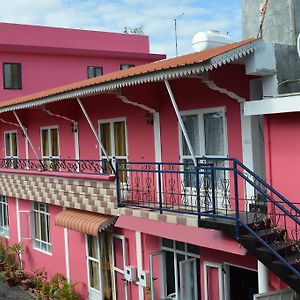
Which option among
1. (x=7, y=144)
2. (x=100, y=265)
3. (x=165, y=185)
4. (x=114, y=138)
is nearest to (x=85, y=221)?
(x=100, y=265)

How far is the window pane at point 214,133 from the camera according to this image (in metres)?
9.80

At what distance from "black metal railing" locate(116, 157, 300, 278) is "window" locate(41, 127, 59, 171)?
3707 millimetres

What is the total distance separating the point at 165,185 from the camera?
11.2m

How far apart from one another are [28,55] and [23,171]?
1104 cm

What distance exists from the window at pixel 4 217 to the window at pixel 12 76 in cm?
663

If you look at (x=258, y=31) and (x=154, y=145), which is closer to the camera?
(x=258, y=31)

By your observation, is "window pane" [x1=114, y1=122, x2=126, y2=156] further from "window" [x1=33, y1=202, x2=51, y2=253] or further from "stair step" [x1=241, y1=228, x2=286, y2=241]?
"stair step" [x1=241, y1=228, x2=286, y2=241]

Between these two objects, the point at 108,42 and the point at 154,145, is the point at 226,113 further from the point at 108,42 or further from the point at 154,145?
the point at 108,42

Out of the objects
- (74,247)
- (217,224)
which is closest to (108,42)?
(74,247)

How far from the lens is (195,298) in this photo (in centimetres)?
1091

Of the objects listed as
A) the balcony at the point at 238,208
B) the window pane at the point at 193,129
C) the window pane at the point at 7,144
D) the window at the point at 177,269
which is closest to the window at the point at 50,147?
the window pane at the point at 7,144

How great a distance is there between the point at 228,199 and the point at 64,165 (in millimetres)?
6814

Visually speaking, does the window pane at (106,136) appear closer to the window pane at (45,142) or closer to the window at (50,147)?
the window at (50,147)

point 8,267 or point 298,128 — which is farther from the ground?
point 298,128
